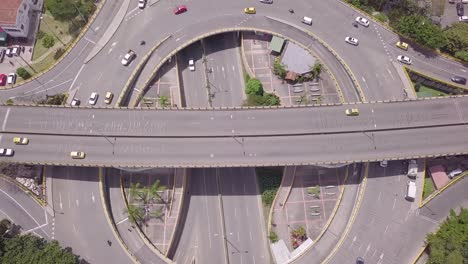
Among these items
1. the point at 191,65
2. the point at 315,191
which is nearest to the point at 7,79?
the point at 191,65

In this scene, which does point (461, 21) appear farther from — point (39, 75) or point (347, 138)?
point (39, 75)

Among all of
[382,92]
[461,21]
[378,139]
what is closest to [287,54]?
[382,92]

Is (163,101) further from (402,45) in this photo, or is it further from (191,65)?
(402,45)

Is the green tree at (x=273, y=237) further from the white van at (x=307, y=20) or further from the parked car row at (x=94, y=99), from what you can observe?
the white van at (x=307, y=20)

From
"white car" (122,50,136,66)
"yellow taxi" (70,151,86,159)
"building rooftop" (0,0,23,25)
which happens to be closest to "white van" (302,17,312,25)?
"white car" (122,50,136,66)

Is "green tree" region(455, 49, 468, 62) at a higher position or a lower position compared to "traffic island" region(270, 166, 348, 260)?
higher

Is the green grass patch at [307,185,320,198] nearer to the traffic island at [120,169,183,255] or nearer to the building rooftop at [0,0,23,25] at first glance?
the traffic island at [120,169,183,255]
